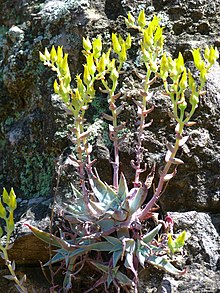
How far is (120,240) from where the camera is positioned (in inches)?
70.1

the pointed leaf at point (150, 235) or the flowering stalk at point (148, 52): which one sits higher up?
the flowering stalk at point (148, 52)

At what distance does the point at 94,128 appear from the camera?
7.18 feet

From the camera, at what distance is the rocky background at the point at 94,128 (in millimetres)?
1943

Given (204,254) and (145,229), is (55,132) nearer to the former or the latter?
(145,229)

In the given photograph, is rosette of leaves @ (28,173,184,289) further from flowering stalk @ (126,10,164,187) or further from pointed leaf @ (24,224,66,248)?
flowering stalk @ (126,10,164,187)

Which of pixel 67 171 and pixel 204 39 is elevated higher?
pixel 204 39

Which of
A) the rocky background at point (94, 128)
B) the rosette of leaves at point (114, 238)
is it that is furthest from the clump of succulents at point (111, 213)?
the rocky background at point (94, 128)

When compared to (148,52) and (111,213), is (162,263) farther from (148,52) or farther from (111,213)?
(148,52)

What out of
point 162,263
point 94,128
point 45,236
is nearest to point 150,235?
point 162,263

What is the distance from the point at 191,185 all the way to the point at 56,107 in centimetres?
66

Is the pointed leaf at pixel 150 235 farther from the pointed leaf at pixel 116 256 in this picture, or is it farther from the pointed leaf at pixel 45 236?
the pointed leaf at pixel 45 236

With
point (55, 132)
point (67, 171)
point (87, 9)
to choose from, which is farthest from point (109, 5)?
point (67, 171)

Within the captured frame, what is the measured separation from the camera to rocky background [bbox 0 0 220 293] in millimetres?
1943

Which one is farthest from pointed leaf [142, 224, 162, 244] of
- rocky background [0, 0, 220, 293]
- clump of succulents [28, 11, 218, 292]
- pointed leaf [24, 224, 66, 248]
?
pointed leaf [24, 224, 66, 248]
